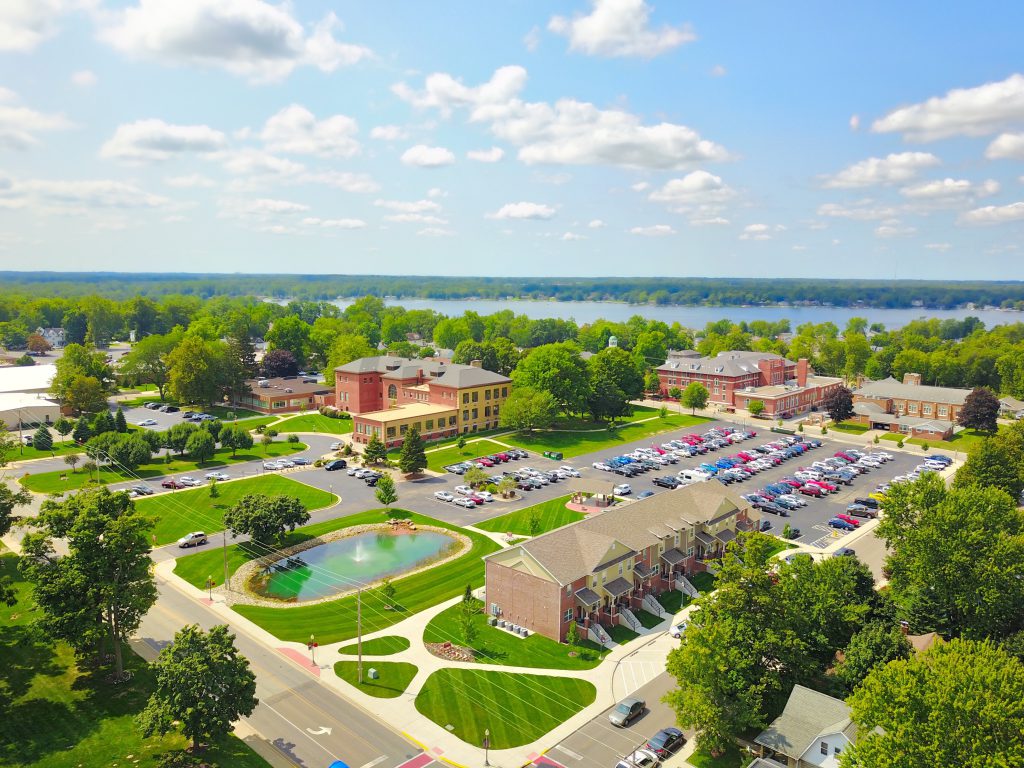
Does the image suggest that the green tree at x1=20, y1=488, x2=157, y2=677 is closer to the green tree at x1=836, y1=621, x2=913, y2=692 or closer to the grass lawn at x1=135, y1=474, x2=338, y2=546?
the grass lawn at x1=135, y1=474, x2=338, y2=546

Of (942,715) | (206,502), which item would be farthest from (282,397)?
(942,715)

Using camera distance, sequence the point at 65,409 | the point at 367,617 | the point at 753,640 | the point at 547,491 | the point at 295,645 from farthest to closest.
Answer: the point at 65,409 → the point at 547,491 → the point at 367,617 → the point at 295,645 → the point at 753,640

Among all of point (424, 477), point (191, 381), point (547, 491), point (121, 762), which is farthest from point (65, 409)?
point (121, 762)

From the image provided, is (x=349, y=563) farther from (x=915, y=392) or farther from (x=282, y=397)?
(x=915, y=392)

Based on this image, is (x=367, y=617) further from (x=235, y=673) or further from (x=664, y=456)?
(x=664, y=456)

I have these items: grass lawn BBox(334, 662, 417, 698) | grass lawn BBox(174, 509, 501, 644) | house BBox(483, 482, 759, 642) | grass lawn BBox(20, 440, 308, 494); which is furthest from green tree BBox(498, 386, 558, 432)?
grass lawn BBox(334, 662, 417, 698)

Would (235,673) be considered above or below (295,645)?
above

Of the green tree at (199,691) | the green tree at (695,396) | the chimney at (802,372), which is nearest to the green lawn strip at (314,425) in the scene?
the green tree at (695,396)
